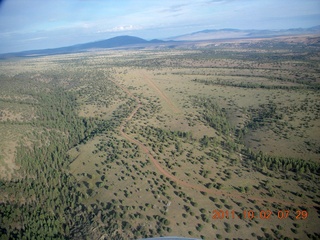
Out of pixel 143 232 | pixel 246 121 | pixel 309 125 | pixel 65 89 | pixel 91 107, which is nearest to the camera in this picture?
pixel 143 232

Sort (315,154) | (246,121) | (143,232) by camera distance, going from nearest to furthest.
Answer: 1. (143,232)
2. (315,154)
3. (246,121)

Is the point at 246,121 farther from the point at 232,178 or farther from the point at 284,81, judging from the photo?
the point at 284,81

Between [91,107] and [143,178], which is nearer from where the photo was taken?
[143,178]

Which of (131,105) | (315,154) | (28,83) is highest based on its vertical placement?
(28,83)

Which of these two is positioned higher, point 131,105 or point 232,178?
point 131,105

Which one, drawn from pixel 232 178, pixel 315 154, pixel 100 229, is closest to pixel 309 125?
pixel 315 154

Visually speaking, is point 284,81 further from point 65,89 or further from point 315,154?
point 65,89
